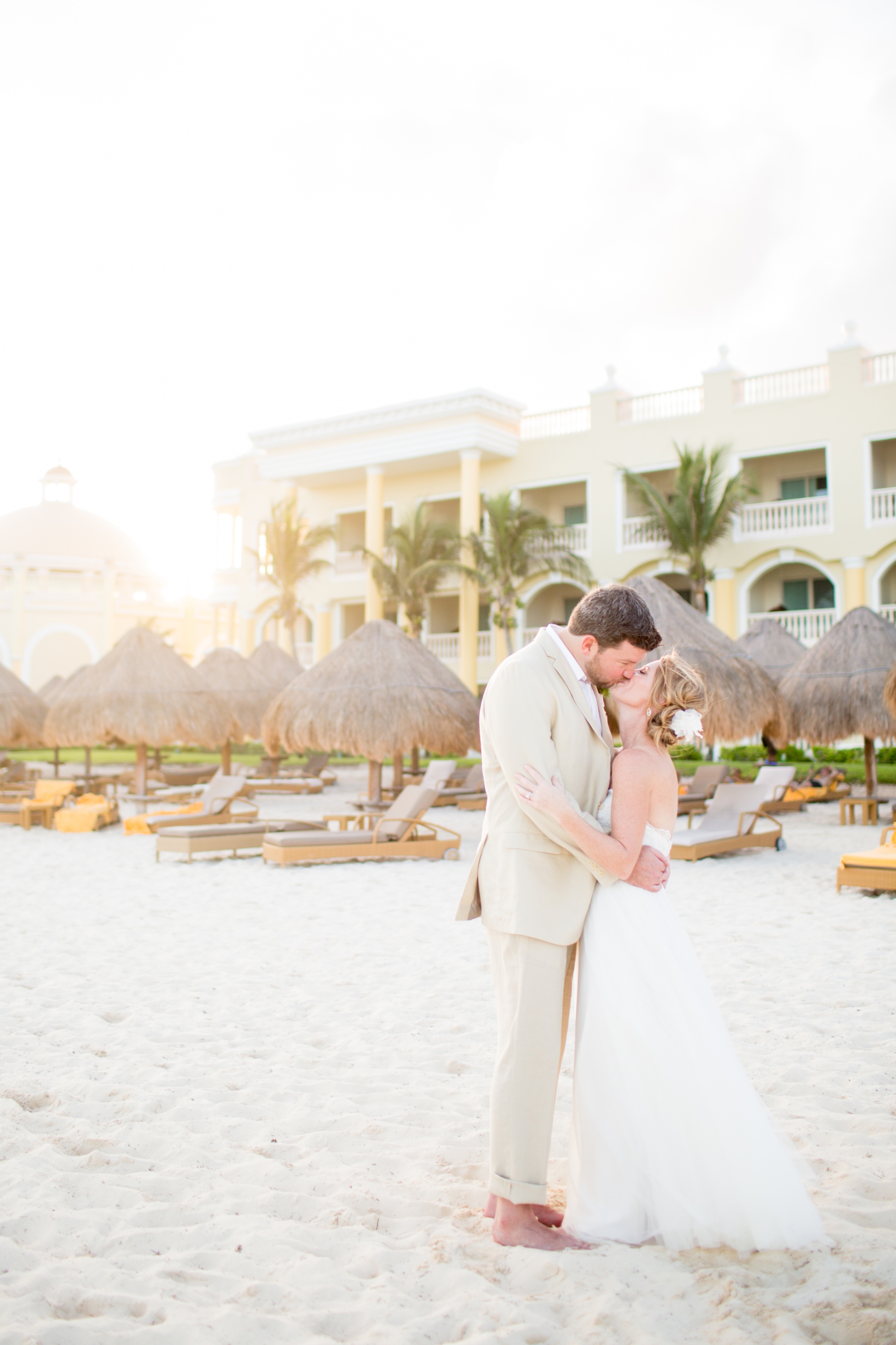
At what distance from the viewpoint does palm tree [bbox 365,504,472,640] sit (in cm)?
2575

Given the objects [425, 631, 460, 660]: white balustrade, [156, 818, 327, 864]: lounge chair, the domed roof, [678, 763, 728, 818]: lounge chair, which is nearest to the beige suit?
[156, 818, 327, 864]: lounge chair

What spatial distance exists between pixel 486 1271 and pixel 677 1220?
1.62ft

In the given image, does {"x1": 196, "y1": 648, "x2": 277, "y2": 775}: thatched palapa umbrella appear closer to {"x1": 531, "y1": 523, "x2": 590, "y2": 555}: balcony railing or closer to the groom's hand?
{"x1": 531, "y1": 523, "x2": 590, "y2": 555}: balcony railing

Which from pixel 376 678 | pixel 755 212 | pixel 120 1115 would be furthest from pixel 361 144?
pixel 120 1115

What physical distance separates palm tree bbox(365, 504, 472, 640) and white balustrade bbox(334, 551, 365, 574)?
3077mm

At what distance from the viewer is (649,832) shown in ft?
9.18

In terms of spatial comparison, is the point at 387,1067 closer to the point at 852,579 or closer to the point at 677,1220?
the point at 677,1220

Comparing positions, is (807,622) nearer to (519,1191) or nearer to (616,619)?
(616,619)

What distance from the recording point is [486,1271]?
2.54 meters

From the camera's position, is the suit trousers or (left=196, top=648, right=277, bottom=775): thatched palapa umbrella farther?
(left=196, top=648, right=277, bottom=775): thatched palapa umbrella

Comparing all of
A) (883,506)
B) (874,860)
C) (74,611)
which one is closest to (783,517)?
(883,506)

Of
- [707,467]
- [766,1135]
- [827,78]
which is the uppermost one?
[827,78]

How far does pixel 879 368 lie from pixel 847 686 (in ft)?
37.5

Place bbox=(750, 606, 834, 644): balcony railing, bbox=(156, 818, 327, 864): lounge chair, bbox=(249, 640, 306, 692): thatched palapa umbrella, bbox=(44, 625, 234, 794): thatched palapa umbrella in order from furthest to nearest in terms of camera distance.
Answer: bbox=(750, 606, 834, 644): balcony railing < bbox=(249, 640, 306, 692): thatched palapa umbrella < bbox=(44, 625, 234, 794): thatched palapa umbrella < bbox=(156, 818, 327, 864): lounge chair
